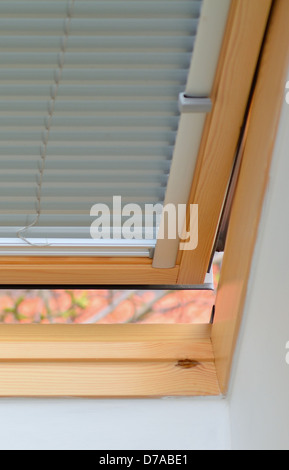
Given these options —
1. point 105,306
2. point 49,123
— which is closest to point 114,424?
point 105,306

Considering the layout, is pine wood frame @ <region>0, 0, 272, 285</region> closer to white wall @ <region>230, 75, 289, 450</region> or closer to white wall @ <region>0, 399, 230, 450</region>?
white wall @ <region>230, 75, 289, 450</region>

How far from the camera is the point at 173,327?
5.12ft

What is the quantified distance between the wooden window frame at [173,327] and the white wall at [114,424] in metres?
0.03

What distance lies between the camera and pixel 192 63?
118cm

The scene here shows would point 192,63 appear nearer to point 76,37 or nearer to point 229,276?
point 76,37

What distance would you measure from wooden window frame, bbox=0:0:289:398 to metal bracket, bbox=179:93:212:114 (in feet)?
0.08

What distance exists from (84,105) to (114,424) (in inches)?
29.3

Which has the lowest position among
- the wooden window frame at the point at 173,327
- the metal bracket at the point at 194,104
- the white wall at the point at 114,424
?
the white wall at the point at 114,424

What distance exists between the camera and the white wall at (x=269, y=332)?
108 centimetres

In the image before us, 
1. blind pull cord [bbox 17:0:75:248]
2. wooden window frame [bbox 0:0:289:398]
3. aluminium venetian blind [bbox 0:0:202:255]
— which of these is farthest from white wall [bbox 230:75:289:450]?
blind pull cord [bbox 17:0:75:248]

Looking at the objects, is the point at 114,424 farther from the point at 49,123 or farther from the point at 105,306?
the point at 49,123

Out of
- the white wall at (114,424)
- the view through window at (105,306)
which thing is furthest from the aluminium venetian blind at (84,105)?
the white wall at (114,424)

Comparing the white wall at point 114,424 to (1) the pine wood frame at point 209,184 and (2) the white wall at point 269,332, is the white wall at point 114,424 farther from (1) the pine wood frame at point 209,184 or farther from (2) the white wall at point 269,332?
(1) the pine wood frame at point 209,184
